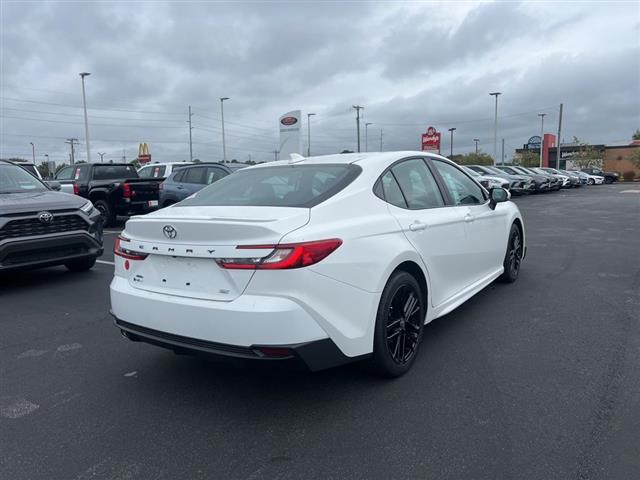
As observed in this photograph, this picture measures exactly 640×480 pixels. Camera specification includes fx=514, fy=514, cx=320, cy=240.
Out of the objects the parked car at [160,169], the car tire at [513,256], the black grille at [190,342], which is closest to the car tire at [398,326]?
the black grille at [190,342]

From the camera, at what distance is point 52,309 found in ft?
18.3

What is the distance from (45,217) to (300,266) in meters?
4.92

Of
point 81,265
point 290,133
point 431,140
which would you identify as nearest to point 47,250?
point 81,265

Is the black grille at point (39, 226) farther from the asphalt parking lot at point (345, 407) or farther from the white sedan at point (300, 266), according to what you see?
the white sedan at point (300, 266)

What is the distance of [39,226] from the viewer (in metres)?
6.39

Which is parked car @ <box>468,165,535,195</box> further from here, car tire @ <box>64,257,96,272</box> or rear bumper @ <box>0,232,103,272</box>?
rear bumper @ <box>0,232,103,272</box>

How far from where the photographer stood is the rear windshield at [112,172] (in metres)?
13.8

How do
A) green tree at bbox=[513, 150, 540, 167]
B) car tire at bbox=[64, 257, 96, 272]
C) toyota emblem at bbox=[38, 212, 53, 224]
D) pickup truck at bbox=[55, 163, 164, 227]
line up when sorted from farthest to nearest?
green tree at bbox=[513, 150, 540, 167], pickup truck at bbox=[55, 163, 164, 227], car tire at bbox=[64, 257, 96, 272], toyota emblem at bbox=[38, 212, 53, 224]

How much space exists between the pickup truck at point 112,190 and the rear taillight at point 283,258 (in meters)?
11.2

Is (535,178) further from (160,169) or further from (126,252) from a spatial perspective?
(126,252)

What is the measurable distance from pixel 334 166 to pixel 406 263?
926mm

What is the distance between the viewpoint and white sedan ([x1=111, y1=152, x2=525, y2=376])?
2.82 m

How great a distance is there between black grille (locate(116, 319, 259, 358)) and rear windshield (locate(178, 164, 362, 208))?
0.98 meters

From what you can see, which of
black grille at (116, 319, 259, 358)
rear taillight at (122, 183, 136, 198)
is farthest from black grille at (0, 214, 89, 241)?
rear taillight at (122, 183, 136, 198)
